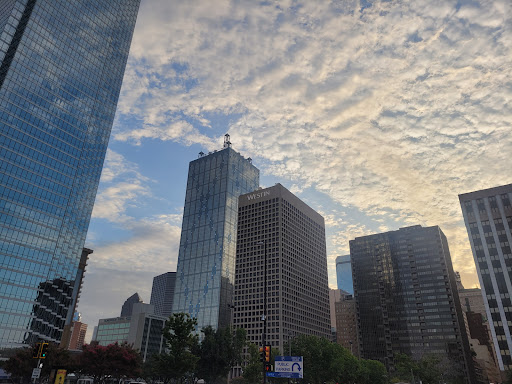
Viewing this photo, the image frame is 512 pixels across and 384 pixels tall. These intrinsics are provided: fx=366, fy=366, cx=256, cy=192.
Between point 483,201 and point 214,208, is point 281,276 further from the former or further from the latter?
point 483,201

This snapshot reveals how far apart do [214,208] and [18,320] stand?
102 metres

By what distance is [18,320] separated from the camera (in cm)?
10381

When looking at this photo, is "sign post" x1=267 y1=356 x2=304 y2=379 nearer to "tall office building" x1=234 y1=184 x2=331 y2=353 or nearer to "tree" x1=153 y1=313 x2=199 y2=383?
"tree" x1=153 y1=313 x2=199 y2=383

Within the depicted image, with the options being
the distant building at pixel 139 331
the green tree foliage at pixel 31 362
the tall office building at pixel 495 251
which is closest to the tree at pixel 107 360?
the green tree foliage at pixel 31 362

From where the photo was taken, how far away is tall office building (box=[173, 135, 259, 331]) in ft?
566

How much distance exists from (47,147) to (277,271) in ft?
346

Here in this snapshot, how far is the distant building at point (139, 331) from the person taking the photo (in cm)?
18138

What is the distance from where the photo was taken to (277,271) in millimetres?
168625

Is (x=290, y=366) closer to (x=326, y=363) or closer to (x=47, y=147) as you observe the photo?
(x=326, y=363)

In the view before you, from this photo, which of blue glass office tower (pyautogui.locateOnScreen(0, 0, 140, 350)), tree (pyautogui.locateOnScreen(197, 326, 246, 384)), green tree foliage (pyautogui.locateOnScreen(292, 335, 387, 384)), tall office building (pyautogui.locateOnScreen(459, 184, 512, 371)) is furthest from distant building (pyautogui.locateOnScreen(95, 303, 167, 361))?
tall office building (pyautogui.locateOnScreen(459, 184, 512, 371))

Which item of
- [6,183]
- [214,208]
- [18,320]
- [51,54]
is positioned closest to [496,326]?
[214,208]

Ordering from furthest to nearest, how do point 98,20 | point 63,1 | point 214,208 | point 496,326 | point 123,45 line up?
point 214,208
point 123,45
point 98,20
point 63,1
point 496,326

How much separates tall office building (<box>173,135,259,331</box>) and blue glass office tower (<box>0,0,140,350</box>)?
6517 cm

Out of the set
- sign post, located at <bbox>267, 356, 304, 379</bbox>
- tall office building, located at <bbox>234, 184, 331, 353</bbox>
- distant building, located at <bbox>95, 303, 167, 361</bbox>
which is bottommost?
sign post, located at <bbox>267, 356, 304, 379</bbox>
